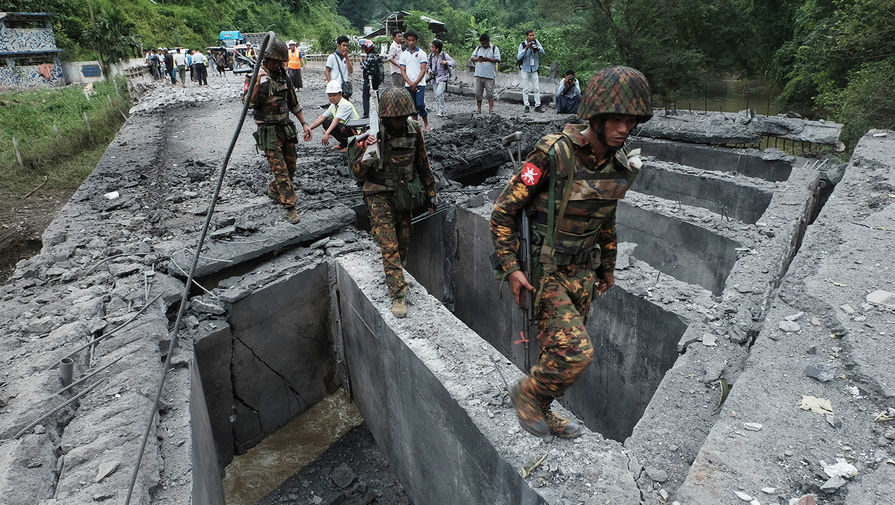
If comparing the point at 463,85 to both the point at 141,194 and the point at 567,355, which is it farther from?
the point at 567,355

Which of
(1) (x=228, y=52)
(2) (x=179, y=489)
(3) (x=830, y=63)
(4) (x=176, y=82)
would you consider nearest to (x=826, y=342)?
(2) (x=179, y=489)

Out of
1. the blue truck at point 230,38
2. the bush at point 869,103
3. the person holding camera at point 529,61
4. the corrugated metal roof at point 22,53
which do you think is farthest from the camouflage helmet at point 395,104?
the blue truck at point 230,38

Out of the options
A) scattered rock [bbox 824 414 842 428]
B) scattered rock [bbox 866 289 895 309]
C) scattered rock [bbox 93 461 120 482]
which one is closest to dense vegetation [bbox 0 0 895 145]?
scattered rock [bbox 866 289 895 309]

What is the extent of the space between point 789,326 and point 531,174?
203cm

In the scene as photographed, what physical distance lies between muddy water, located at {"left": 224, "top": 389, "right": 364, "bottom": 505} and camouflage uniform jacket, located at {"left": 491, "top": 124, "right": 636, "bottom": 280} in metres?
3.52

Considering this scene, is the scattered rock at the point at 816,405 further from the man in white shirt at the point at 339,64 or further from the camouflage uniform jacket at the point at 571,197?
the man in white shirt at the point at 339,64

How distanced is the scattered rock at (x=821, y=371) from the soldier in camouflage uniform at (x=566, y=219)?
1.27 meters

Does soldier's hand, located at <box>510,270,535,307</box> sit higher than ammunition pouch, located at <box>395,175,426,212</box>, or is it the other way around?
ammunition pouch, located at <box>395,175,426,212</box>

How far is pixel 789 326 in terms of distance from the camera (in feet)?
9.73

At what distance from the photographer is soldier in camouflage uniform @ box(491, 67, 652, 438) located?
6.86ft

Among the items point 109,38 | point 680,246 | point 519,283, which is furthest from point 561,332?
point 109,38

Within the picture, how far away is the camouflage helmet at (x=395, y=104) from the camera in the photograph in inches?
137

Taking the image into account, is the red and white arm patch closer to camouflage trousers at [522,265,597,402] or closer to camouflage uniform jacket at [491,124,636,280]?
camouflage uniform jacket at [491,124,636,280]

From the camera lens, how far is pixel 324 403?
17.3ft
